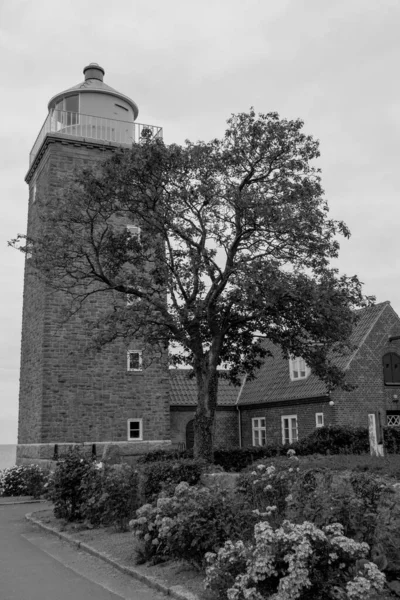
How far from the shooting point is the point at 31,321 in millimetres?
27688

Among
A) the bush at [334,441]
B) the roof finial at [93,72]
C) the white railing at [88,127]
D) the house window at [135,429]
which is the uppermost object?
the roof finial at [93,72]

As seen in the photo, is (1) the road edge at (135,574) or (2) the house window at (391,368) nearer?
(1) the road edge at (135,574)

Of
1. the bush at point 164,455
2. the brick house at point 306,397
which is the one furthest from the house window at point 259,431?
the bush at point 164,455

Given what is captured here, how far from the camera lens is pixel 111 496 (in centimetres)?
1229

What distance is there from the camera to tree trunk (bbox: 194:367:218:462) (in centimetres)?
1678

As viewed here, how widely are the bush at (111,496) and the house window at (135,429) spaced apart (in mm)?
12701

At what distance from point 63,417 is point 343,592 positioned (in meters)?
20.1

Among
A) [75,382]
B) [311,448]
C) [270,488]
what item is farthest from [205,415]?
[75,382]

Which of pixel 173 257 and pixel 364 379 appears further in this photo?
pixel 364 379

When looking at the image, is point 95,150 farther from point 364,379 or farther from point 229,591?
point 229,591

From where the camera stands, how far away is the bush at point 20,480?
22.6m

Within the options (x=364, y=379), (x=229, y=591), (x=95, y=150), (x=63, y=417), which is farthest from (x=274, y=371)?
(x=229, y=591)

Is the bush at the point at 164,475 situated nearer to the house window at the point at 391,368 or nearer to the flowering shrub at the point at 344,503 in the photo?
the flowering shrub at the point at 344,503

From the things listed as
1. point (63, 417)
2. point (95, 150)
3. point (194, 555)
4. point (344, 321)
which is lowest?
point (194, 555)
